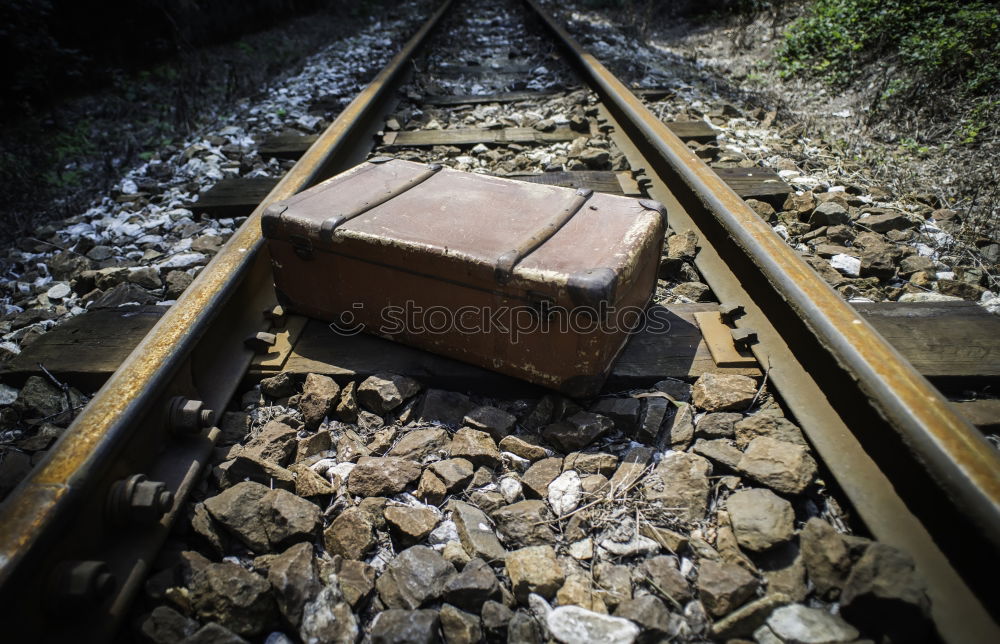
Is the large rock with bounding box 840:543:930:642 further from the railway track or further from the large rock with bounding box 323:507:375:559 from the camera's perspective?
the large rock with bounding box 323:507:375:559

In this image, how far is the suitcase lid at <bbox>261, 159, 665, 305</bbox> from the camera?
162 cm

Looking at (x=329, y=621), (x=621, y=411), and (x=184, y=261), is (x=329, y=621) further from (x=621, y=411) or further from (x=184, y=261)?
(x=184, y=261)

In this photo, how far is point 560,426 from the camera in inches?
66.8

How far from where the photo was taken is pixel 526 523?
142 cm

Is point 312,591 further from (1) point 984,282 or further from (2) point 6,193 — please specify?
(2) point 6,193

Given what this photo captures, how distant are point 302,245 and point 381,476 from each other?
2.79ft

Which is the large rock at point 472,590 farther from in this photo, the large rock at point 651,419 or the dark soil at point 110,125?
the dark soil at point 110,125

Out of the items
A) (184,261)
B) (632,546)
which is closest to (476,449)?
(632,546)

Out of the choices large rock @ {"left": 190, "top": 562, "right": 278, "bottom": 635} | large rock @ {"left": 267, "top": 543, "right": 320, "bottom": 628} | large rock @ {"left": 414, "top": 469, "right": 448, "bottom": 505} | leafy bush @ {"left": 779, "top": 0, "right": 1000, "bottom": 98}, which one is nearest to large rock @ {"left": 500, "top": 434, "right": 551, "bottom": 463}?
large rock @ {"left": 414, "top": 469, "right": 448, "bottom": 505}

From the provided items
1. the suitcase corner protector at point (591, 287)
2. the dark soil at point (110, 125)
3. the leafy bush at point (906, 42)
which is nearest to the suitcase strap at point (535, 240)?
the suitcase corner protector at point (591, 287)

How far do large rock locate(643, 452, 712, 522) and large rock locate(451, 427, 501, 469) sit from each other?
1.34ft

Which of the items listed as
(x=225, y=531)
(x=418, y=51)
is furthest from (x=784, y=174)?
(x=418, y=51)

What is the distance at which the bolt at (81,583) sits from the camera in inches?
43.5

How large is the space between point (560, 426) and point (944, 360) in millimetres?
1184
